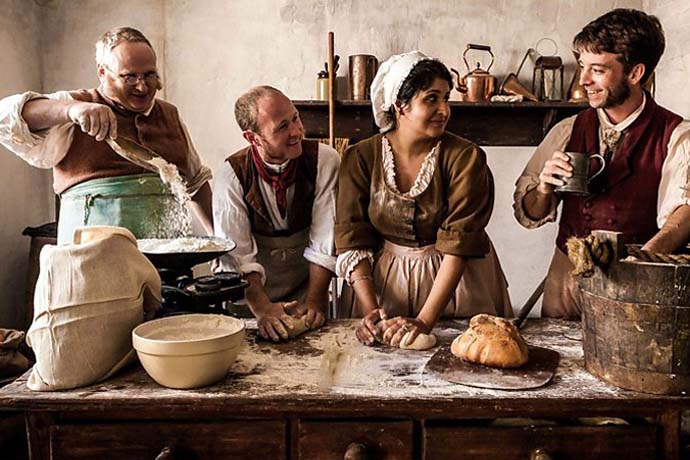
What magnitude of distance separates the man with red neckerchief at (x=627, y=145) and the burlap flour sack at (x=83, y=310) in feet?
4.48

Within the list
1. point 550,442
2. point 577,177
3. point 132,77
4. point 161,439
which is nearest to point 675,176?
point 577,177

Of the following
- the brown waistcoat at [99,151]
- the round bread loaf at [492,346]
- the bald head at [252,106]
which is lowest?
the round bread loaf at [492,346]

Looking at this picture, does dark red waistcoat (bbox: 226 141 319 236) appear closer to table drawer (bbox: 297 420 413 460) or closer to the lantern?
table drawer (bbox: 297 420 413 460)

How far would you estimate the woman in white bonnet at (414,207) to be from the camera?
6.23 feet

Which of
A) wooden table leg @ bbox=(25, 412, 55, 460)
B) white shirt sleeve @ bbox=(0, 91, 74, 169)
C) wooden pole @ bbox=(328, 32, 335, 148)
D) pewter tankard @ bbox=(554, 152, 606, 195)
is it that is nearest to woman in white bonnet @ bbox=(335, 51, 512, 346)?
pewter tankard @ bbox=(554, 152, 606, 195)

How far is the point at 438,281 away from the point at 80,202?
1.36 metres

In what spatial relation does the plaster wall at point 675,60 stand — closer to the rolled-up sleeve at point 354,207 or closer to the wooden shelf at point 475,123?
the wooden shelf at point 475,123

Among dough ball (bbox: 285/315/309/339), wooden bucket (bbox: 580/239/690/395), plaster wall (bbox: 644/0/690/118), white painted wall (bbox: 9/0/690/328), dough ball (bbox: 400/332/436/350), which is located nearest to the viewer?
wooden bucket (bbox: 580/239/690/395)

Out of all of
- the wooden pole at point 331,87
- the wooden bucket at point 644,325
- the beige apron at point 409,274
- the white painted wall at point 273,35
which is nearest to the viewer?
the wooden bucket at point 644,325

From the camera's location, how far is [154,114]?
2.33 metres

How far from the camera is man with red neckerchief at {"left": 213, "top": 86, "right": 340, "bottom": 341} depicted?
203 centimetres

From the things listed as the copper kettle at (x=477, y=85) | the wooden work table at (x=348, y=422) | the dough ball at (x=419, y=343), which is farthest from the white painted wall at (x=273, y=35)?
the wooden work table at (x=348, y=422)

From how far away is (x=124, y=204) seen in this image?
2.15 meters

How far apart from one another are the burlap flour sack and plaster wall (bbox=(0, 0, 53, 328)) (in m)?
2.75
